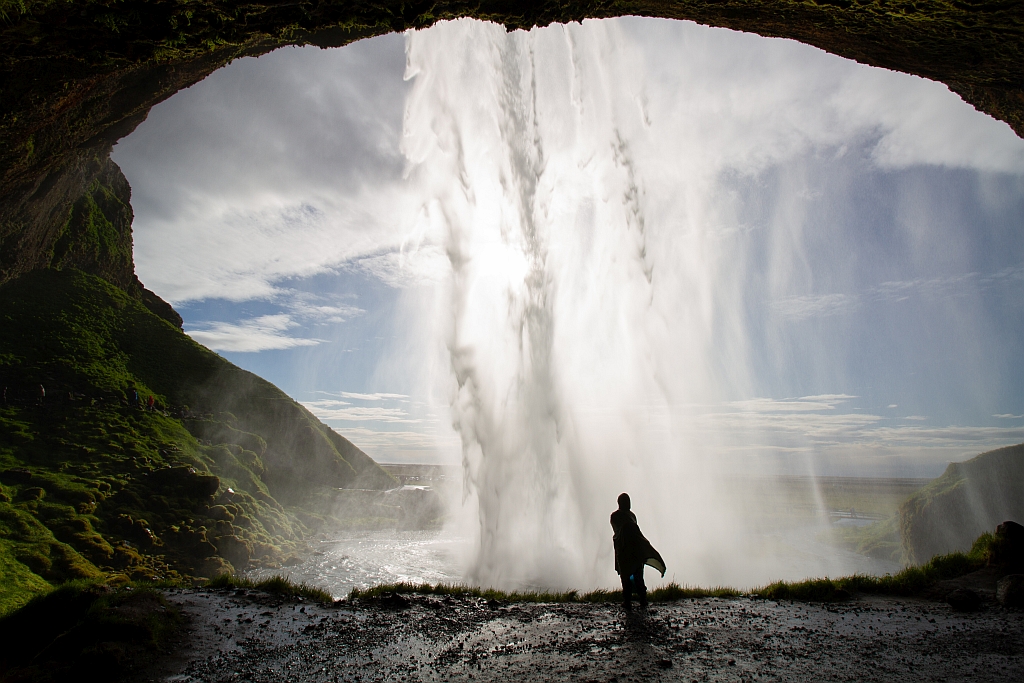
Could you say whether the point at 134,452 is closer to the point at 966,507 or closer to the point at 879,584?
the point at 879,584

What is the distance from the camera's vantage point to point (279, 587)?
30.5 ft

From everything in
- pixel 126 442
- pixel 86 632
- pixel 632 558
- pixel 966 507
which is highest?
pixel 126 442

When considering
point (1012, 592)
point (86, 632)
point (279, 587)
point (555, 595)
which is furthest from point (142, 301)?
point (1012, 592)

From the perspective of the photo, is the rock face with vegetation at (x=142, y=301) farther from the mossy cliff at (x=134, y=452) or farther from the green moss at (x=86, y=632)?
the green moss at (x=86, y=632)

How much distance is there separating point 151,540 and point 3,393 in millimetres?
26980

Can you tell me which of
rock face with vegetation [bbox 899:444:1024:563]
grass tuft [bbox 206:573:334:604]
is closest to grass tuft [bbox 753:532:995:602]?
grass tuft [bbox 206:573:334:604]

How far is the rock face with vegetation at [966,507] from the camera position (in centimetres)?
4481

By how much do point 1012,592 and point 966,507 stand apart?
55.9 meters

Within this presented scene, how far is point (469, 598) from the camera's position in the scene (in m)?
9.03

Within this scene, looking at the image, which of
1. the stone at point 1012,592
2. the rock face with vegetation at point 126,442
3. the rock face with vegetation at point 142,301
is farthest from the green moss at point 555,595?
the rock face with vegetation at point 126,442

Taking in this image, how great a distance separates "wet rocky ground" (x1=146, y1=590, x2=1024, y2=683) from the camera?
535cm

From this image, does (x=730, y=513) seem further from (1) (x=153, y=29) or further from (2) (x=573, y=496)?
(1) (x=153, y=29)

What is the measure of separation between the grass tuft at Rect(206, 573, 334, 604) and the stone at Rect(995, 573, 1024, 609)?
1225cm

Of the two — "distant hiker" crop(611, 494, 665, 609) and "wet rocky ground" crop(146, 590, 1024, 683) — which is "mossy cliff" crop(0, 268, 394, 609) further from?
"distant hiker" crop(611, 494, 665, 609)
